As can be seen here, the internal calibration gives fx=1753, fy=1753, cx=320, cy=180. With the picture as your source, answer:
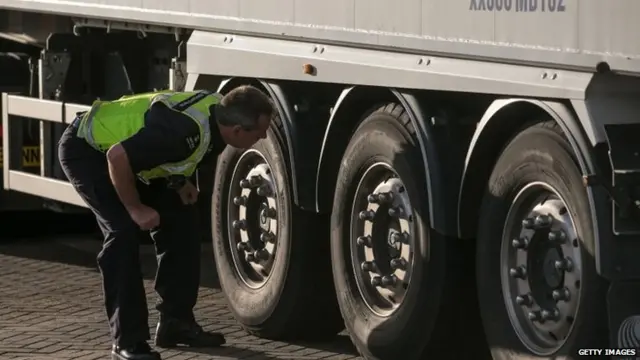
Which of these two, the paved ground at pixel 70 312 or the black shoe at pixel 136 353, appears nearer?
the black shoe at pixel 136 353

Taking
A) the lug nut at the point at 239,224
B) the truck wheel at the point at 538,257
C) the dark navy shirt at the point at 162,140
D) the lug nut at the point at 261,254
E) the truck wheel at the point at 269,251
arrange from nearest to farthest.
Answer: the truck wheel at the point at 538,257
the dark navy shirt at the point at 162,140
the truck wheel at the point at 269,251
the lug nut at the point at 261,254
the lug nut at the point at 239,224

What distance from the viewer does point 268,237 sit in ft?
29.0

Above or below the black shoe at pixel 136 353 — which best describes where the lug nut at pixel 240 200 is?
above

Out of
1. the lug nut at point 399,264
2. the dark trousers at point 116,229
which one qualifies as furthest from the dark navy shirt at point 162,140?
the lug nut at point 399,264

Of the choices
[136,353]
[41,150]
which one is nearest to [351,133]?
[136,353]

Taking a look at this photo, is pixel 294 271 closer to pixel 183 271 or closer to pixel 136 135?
pixel 183 271

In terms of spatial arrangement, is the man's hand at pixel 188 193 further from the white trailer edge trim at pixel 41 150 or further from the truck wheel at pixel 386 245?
the white trailer edge trim at pixel 41 150

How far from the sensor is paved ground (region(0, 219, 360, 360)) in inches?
332

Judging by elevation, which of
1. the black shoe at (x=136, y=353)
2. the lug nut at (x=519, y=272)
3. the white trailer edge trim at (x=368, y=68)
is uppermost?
the white trailer edge trim at (x=368, y=68)

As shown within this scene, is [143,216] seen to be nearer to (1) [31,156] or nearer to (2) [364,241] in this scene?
(2) [364,241]

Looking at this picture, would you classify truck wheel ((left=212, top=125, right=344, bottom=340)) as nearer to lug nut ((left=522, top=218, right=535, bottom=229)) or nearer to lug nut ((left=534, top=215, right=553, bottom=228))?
lug nut ((left=522, top=218, right=535, bottom=229))

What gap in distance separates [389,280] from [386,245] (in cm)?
18

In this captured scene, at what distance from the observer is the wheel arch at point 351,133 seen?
7281 millimetres

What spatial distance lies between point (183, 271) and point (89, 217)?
16.4 feet
